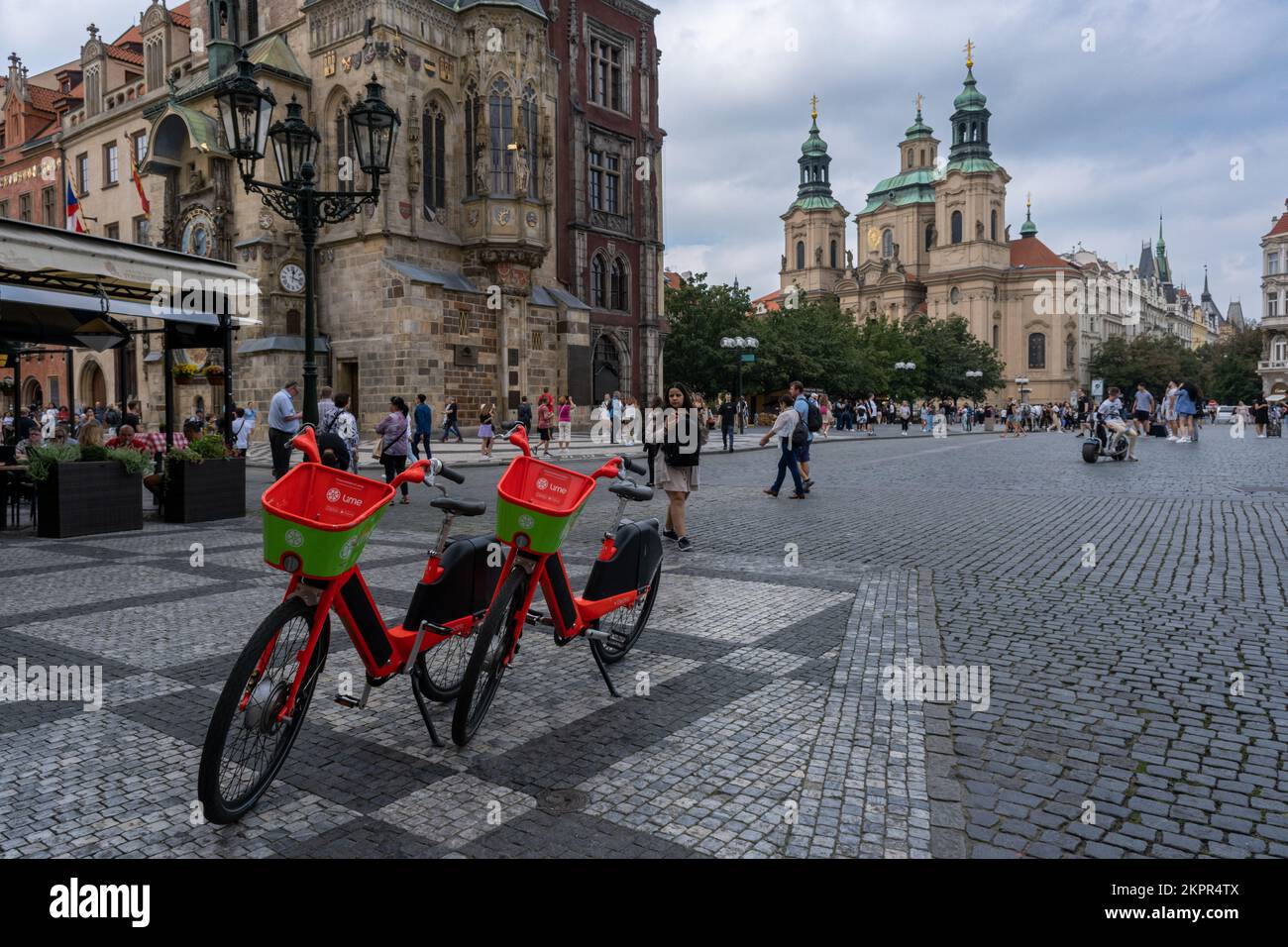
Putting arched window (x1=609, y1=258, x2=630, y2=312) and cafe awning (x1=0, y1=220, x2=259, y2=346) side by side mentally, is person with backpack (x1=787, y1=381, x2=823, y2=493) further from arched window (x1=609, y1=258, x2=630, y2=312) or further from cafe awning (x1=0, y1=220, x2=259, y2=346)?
arched window (x1=609, y1=258, x2=630, y2=312)

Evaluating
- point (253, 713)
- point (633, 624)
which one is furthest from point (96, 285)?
point (253, 713)

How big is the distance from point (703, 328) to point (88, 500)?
43.2 metres

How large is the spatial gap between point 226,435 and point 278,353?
664 inches

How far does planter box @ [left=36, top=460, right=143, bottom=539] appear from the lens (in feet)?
34.4

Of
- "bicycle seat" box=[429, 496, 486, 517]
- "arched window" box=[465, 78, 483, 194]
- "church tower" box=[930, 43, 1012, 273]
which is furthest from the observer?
"church tower" box=[930, 43, 1012, 273]

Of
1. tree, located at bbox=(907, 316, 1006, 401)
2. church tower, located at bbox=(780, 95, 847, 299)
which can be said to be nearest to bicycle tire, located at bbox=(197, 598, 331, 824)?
tree, located at bbox=(907, 316, 1006, 401)

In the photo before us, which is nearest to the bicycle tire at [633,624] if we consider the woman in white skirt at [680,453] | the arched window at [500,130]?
the woman in white skirt at [680,453]

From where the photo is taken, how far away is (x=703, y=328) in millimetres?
51938

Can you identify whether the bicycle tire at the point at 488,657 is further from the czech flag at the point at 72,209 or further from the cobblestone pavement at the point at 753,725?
the czech flag at the point at 72,209

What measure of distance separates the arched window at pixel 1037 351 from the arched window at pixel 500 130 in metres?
87.7

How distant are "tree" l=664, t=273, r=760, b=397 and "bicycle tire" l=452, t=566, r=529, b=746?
154 feet

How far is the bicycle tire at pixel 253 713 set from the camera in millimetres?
3117
